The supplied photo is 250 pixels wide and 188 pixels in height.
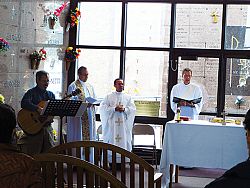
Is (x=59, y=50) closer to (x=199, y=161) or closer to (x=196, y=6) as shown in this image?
(x=196, y=6)

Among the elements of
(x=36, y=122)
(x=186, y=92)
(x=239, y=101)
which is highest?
(x=186, y=92)

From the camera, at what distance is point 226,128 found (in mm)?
6789

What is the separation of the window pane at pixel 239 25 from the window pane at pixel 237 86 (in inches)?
10.2

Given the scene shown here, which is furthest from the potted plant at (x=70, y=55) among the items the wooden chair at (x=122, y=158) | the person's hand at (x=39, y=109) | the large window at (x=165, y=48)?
the wooden chair at (x=122, y=158)

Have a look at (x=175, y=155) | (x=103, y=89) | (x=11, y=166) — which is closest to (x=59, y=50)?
(x=103, y=89)

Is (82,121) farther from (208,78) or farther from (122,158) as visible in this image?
(122,158)

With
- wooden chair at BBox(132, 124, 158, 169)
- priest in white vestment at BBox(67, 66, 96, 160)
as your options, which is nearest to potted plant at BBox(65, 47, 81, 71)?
priest in white vestment at BBox(67, 66, 96, 160)

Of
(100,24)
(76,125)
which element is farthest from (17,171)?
(100,24)

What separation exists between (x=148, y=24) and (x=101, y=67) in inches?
42.2

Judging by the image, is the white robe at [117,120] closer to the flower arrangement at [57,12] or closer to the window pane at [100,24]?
the window pane at [100,24]

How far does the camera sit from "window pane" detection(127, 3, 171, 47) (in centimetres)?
904

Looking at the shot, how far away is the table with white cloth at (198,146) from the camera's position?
677cm

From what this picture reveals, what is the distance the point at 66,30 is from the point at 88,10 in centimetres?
64

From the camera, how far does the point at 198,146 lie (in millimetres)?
6859
